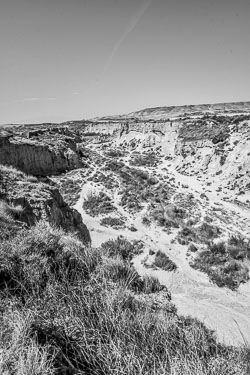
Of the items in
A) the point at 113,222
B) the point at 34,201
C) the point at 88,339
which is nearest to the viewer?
the point at 88,339

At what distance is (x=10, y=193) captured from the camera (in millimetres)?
9078

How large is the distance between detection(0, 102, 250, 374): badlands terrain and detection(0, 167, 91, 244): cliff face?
41 millimetres

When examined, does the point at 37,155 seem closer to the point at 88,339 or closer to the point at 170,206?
the point at 170,206

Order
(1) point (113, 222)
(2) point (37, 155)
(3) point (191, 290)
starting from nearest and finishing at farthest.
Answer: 1. (3) point (191, 290)
2. (1) point (113, 222)
3. (2) point (37, 155)

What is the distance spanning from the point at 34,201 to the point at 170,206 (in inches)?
580

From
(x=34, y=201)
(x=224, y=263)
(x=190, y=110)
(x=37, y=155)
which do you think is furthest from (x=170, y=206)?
(x=190, y=110)

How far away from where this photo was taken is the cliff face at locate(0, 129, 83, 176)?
28094mm

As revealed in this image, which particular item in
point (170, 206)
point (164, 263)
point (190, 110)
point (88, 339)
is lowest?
point (164, 263)

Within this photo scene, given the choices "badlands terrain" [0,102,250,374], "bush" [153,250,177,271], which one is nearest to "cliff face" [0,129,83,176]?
"badlands terrain" [0,102,250,374]

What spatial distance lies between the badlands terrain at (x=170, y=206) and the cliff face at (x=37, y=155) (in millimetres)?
123

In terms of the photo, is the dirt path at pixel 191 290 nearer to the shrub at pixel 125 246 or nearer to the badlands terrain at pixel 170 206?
the badlands terrain at pixel 170 206

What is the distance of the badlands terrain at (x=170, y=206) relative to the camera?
9500mm

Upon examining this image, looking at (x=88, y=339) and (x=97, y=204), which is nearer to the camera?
(x=88, y=339)

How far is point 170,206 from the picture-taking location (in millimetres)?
21875
